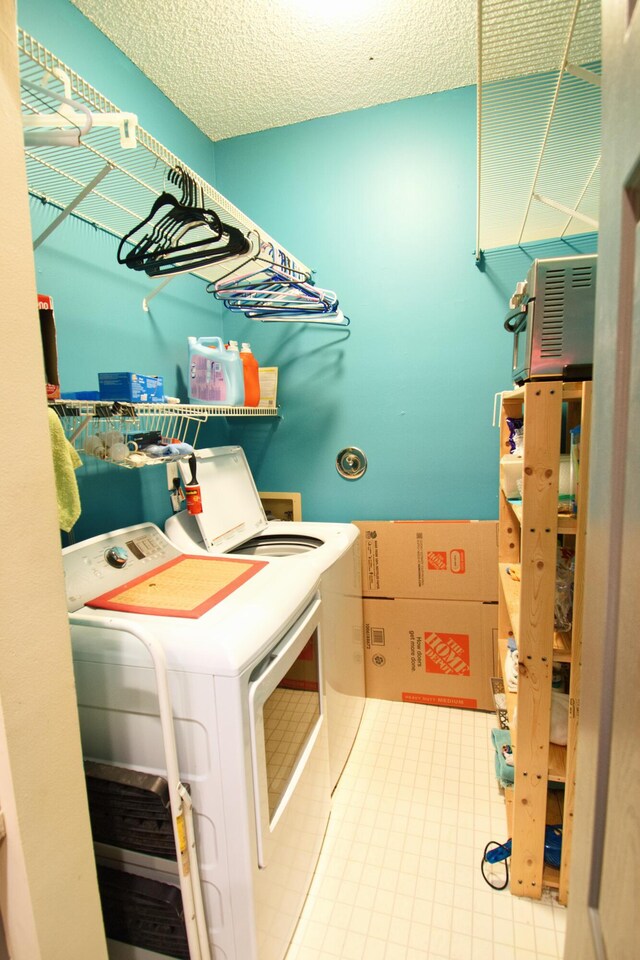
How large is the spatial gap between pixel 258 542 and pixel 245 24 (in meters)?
2.09

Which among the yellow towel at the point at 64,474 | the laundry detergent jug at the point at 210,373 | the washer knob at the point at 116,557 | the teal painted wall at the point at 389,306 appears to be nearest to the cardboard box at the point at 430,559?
the teal painted wall at the point at 389,306

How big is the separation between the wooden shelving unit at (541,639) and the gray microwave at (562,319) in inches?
2.3

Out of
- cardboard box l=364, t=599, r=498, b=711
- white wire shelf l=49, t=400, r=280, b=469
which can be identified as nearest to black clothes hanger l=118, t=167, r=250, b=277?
white wire shelf l=49, t=400, r=280, b=469

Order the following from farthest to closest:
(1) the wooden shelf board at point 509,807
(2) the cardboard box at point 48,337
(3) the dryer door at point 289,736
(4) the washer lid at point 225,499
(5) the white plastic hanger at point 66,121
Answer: (4) the washer lid at point 225,499 → (1) the wooden shelf board at point 509,807 → (3) the dryer door at point 289,736 → (2) the cardboard box at point 48,337 → (5) the white plastic hanger at point 66,121

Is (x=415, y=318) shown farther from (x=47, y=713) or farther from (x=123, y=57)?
(x=47, y=713)

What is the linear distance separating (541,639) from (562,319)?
93 cm

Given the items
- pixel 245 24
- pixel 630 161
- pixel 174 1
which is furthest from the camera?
pixel 245 24

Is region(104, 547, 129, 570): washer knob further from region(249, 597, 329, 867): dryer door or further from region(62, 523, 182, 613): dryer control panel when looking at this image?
region(249, 597, 329, 867): dryer door

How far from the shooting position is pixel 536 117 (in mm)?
1401

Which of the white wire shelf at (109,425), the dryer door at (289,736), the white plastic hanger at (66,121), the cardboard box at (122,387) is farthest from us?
the cardboard box at (122,387)

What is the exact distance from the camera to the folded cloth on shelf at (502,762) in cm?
168

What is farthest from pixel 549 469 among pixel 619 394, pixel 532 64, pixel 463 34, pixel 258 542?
pixel 463 34

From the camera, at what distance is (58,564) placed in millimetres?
757

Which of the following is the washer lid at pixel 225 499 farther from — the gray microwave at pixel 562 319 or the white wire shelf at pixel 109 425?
the gray microwave at pixel 562 319
